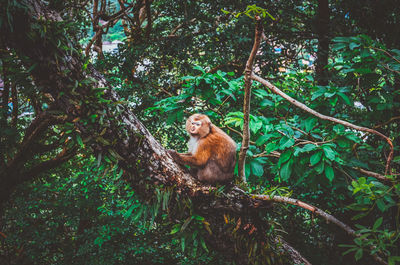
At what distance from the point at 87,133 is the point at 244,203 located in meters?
1.46

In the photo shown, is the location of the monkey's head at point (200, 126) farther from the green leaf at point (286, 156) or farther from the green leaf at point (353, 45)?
the green leaf at point (353, 45)

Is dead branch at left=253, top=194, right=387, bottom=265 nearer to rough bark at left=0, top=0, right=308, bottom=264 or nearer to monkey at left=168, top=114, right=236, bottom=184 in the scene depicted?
rough bark at left=0, top=0, right=308, bottom=264

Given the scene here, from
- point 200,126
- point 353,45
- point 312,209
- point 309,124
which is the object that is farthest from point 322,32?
point 312,209

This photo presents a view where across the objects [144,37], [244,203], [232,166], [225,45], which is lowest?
[244,203]

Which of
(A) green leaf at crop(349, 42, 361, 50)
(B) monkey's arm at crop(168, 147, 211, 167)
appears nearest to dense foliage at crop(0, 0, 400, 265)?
(A) green leaf at crop(349, 42, 361, 50)

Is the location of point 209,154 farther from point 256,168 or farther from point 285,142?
point 285,142

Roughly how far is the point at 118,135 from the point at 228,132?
5.91ft

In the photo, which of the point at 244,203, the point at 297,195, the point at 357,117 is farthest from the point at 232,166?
the point at 357,117

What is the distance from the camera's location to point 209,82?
277cm

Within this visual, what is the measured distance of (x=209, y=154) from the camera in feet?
10.8

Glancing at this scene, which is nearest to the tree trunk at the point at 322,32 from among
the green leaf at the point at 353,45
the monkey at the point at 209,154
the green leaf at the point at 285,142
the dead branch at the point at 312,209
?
the green leaf at the point at 353,45

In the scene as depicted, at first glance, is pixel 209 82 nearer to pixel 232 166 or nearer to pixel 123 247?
pixel 232 166

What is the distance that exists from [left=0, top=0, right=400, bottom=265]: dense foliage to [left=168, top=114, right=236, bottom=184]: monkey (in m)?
0.21

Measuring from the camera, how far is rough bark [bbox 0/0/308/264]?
204cm
